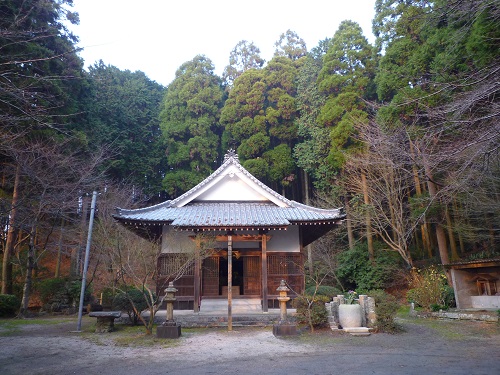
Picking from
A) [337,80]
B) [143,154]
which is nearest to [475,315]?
[337,80]

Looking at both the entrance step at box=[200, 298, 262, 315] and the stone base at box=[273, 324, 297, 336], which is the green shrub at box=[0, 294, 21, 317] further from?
the stone base at box=[273, 324, 297, 336]

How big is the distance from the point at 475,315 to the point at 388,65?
12.7 meters

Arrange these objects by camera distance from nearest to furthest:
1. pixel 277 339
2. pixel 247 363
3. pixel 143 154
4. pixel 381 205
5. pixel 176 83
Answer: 1. pixel 247 363
2. pixel 277 339
3. pixel 381 205
4. pixel 143 154
5. pixel 176 83

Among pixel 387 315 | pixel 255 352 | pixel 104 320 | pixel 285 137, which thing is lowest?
pixel 255 352

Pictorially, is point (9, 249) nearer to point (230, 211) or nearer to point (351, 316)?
point (230, 211)

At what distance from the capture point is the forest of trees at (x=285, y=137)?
11.5 meters

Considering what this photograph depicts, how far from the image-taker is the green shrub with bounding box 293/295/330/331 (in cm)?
1029

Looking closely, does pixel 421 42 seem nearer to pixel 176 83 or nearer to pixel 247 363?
pixel 247 363

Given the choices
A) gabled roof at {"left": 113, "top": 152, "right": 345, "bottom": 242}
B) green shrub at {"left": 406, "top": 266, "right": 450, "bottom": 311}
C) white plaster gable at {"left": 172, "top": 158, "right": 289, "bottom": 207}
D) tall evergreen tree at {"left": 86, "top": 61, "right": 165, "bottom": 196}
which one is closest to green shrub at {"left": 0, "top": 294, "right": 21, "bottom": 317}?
gabled roof at {"left": 113, "top": 152, "right": 345, "bottom": 242}

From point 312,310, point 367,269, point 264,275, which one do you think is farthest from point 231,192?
point 367,269

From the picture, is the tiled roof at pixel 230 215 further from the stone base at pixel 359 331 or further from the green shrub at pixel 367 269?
the green shrub at pixel 367 269

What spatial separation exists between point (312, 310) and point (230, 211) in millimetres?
5358

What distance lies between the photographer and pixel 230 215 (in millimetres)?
13352

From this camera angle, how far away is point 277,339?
9.02 m
